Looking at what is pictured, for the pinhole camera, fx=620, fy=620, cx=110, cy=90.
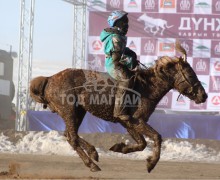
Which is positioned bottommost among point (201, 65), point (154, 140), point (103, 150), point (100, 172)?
point (103, 150)

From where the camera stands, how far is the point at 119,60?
31.4 feet

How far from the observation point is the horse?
953 centimetres

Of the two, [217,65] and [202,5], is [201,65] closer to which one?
Result: [217,65]

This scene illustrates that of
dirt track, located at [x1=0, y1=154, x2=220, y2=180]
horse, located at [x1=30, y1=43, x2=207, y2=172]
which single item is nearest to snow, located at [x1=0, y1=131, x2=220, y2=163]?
dirt track, located at [x1=0, y1=154, x2=220, y2=180]

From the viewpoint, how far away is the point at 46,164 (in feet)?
44.2

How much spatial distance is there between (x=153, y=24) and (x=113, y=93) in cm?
1250

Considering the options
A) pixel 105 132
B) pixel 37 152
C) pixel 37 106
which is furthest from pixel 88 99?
pixel 37 106

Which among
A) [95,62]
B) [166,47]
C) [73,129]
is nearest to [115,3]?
[95,62]

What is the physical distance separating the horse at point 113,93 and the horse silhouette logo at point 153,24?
476 inches

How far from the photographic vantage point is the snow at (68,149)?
1811 centimetres

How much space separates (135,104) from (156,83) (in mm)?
491

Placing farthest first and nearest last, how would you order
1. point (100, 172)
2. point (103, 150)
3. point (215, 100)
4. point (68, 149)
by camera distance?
point (215, 100), point (103, 150), point (68, 149), point (100, 172)

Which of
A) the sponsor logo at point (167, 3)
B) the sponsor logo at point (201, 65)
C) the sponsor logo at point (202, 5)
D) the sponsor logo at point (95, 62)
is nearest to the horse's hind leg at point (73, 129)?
the sponsor logo at point (95, 62)

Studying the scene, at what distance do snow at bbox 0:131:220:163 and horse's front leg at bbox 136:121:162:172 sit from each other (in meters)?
8.31
